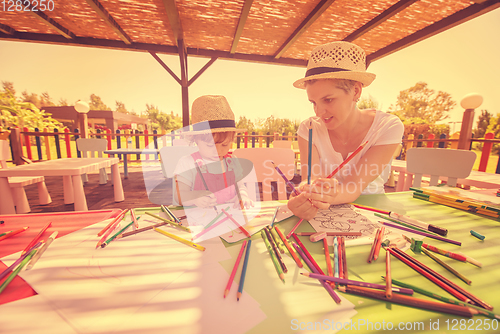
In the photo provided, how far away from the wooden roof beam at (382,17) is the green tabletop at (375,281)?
414 centimetres

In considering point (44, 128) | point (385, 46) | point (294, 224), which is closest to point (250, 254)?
point (294, 224)

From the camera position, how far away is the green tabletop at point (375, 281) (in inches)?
14.0

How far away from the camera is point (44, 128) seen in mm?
9148

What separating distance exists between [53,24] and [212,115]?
5452 millimetres

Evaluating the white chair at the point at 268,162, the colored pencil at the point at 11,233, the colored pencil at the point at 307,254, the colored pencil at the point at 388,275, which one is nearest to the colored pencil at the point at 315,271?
the colored pencil at the point at 307,254

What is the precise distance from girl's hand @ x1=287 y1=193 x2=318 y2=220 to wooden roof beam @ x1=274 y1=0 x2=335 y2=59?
3898mm

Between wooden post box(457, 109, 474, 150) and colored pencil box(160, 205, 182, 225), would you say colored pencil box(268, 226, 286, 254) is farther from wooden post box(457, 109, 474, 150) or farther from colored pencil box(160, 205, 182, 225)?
wooden post box(457, 109, 474, 150)

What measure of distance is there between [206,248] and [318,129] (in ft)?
3.86

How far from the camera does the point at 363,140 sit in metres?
1.31

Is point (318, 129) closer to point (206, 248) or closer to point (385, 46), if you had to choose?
point (206, 248)

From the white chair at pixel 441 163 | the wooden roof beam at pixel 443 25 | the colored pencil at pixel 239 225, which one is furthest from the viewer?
the wooden roof beam at pixel 443 25

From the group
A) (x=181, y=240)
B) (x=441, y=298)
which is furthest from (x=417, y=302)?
(x=181, y=240)

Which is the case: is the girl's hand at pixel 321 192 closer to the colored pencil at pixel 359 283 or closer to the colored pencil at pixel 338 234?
the colored pencil at pixel 338 234

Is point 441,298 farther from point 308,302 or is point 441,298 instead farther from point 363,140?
point 363,140
